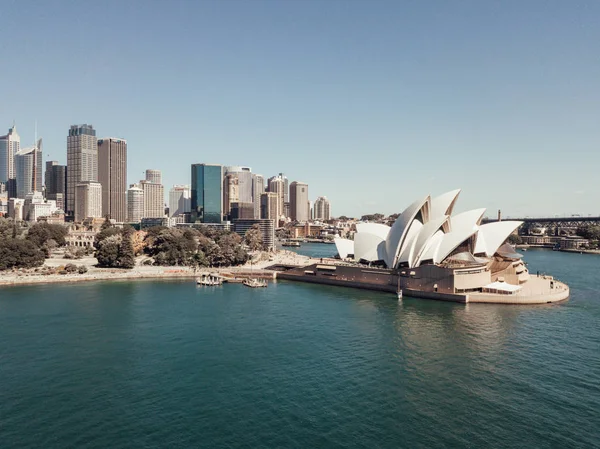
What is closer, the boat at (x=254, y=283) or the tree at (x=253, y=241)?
the boat at (x=254, y=283)

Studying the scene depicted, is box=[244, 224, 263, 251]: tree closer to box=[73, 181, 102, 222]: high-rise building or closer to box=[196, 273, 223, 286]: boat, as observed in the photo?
box=[196, 273, 223, 286]: boat

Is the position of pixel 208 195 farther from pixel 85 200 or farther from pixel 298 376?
pixel 298 376

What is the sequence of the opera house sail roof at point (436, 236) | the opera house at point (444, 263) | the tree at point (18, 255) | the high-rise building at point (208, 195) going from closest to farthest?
the opera house at point (444, 263)
the opera house sail roof at point (436, 236)
the tree at point (18, 255)
the high-rise building at point (208, 195)

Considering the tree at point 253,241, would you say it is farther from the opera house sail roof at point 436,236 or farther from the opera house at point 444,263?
the opera house sail roof at point 436,236

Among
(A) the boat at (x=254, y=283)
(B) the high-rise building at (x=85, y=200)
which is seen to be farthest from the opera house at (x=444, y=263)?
(B) the high-rise building at (x=85, y=200)

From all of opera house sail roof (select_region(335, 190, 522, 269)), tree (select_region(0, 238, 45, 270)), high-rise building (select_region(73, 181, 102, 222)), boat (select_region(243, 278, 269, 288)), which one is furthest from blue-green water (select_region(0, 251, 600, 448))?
high-rise building (select_region(73, 181, 102, 222))

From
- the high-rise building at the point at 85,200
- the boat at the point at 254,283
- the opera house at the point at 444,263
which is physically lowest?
the boat at the point at 254,283

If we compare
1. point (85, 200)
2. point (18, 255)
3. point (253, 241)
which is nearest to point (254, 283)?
point (18, 255)
